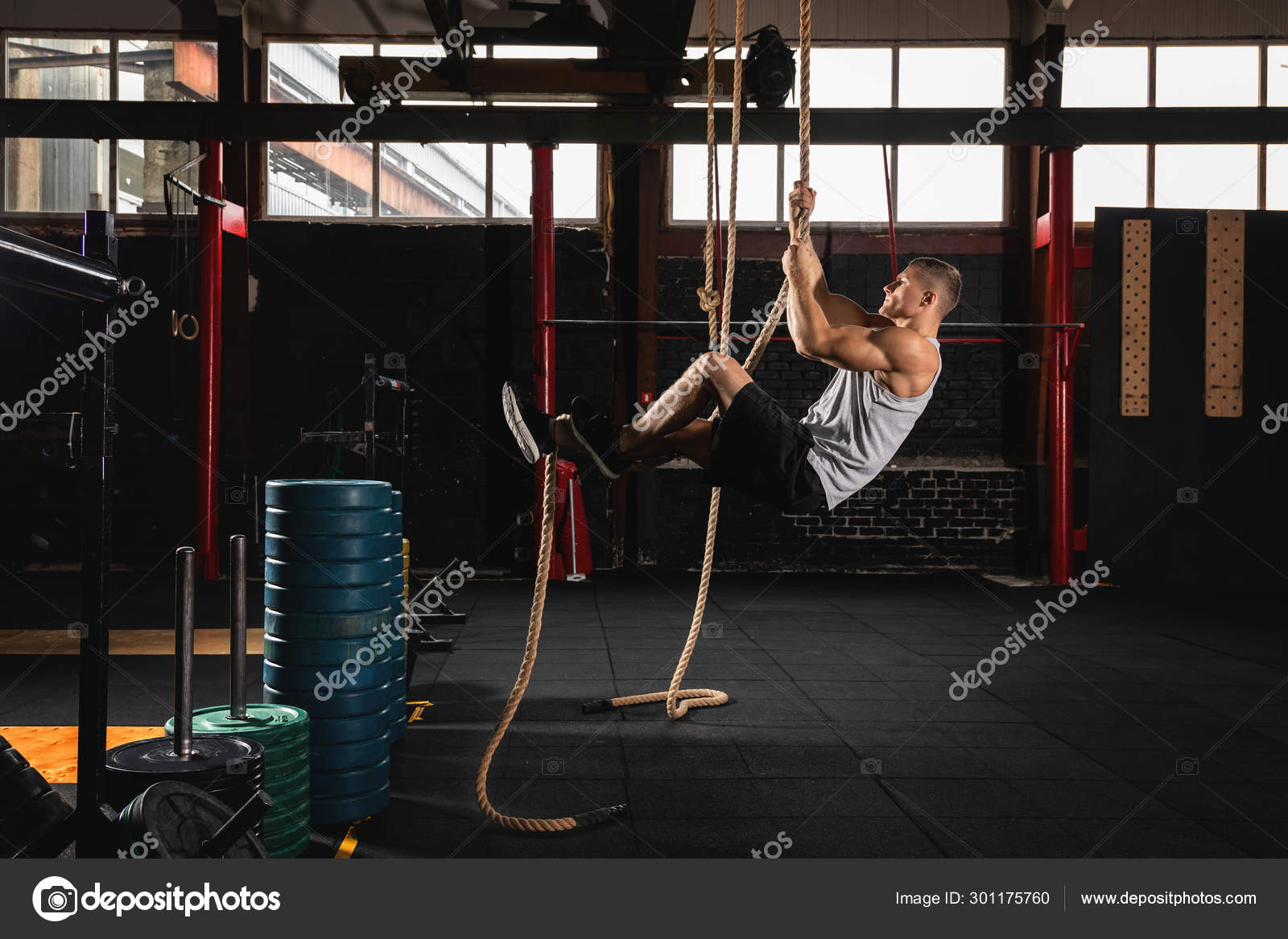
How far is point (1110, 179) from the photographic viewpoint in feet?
27.5

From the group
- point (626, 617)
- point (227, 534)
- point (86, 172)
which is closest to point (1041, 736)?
point (626, 617)

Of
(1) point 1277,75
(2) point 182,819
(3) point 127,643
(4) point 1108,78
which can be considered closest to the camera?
(2) point 182,819

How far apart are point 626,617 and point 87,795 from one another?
14.3ft

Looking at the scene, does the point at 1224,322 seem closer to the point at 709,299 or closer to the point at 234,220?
the point at 709,299

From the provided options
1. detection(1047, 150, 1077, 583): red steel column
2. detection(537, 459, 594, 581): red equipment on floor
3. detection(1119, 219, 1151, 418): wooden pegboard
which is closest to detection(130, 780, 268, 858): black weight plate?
detection(537, 459, 594, 581): red equipment on floor

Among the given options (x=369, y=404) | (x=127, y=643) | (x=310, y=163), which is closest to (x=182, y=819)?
(x=369, y=404)

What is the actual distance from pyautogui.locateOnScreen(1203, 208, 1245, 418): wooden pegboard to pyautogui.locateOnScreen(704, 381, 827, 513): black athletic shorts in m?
6.23

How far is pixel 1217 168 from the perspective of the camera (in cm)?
825

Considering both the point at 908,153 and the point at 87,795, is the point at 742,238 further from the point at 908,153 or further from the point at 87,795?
the point at 87,795

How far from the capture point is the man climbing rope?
2.88 m

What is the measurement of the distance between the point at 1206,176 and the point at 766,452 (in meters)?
7.49

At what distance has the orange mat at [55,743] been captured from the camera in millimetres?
3039

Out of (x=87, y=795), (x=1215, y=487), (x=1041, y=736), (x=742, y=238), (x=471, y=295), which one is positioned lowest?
(x=1041, y=736)

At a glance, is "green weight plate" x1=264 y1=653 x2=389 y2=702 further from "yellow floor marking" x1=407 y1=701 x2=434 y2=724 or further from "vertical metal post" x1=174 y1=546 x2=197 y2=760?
A: "yellow floor marking" x1=407 y1=701 x2=434 y2=724
